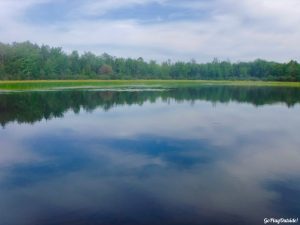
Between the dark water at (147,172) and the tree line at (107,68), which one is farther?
the tree line at (107,68)

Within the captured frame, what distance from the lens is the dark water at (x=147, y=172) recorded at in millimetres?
6223

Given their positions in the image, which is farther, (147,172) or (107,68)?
(107,68)

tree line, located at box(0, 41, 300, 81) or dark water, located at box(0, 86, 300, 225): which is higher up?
tree line, located at box(0, 41, 300, 81)

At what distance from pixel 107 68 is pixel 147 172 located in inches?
2879

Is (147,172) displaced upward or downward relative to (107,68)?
downward

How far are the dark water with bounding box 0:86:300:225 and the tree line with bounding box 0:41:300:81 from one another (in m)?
51.8

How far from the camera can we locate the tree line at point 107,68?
64562mm

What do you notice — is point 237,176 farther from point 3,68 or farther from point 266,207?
point 3,68

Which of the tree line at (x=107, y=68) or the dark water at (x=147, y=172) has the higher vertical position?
the tree line at (x=107, y=68)

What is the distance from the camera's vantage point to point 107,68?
8006 centimetres

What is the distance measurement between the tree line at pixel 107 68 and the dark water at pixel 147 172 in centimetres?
5178

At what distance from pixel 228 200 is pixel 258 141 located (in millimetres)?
6255

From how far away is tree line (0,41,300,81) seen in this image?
6456 centimetres

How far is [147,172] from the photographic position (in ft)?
28.2
